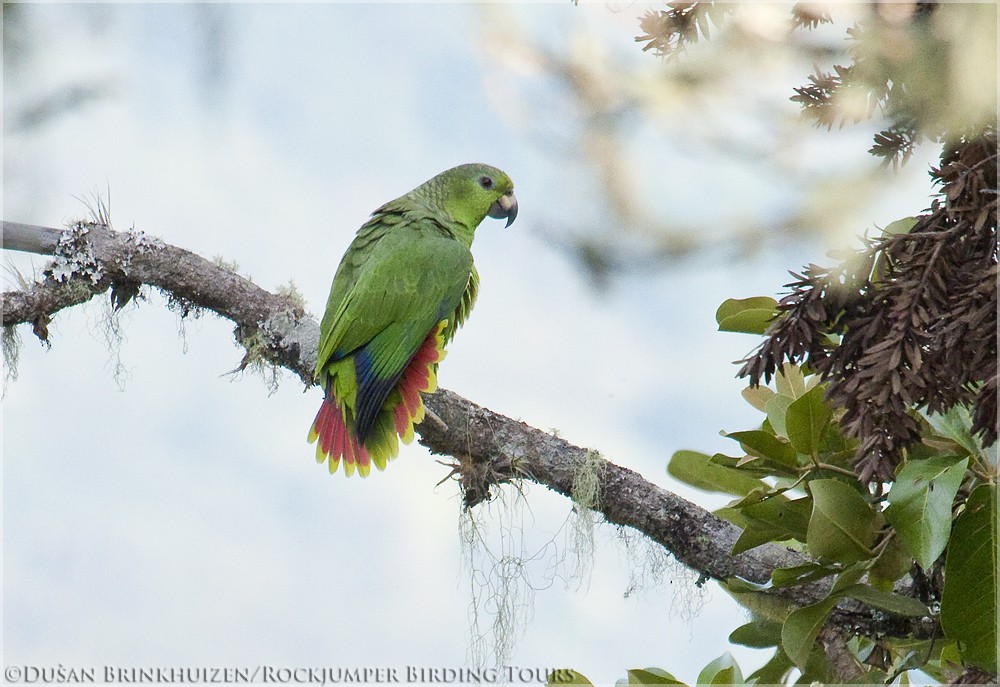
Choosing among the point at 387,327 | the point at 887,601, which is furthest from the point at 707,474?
the point at 387,327

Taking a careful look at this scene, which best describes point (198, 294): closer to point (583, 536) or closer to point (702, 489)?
point (583, 536)

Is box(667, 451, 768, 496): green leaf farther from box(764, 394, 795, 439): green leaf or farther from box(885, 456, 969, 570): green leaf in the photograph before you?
box(885, 456, 969, 570): green leaf

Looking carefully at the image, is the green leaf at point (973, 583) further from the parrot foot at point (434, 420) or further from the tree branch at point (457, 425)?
the parrot foot at point (434, 420)

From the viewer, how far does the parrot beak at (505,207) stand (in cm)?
310

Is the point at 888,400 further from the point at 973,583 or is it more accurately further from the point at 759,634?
the point at 759,634

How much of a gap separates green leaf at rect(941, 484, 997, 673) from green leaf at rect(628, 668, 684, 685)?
505 mm

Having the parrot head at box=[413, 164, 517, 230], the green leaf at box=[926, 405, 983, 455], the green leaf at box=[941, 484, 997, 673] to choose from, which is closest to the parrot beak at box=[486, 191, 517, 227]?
the parrot head at box=[413, 164, 517, 230]

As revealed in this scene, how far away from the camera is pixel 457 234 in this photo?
111 inches

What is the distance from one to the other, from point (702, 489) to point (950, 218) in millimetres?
789

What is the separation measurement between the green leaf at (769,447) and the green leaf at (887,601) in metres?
0.23

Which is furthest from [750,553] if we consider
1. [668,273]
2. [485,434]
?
[668,273]

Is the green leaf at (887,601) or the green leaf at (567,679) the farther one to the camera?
the green leaf at (567,679)

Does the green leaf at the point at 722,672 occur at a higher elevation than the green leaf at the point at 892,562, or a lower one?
lower

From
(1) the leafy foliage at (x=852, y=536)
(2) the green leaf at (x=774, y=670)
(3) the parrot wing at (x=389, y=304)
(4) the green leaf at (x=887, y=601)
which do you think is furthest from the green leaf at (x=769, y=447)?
(3) the parrot wing at (x=389, y=304)
